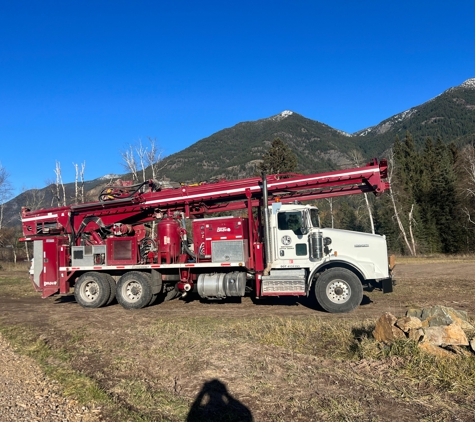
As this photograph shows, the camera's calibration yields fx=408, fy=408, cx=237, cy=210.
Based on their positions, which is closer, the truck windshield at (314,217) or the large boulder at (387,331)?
the large boulder at (387,331)

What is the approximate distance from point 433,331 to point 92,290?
10.2 meters

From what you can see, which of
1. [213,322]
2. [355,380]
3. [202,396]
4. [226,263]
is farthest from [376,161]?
[202,396]

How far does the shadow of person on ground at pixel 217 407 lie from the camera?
438 centimetres

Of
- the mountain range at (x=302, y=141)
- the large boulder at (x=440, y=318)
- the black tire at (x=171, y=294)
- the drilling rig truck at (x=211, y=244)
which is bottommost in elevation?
the black tire at (x=171, y=294)

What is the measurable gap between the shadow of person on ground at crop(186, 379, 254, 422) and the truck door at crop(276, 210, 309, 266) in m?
6.31

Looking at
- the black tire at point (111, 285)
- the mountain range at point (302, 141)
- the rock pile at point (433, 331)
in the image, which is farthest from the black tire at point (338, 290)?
the mountain range at point (302, 141)

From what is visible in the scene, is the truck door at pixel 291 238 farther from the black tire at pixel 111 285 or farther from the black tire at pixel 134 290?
the black tire at pixel 111 285

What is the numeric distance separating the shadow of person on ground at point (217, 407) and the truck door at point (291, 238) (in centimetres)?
631

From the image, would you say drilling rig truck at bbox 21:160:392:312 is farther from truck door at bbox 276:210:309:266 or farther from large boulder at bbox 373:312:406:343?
large boulder at bbox 373:312:406:343

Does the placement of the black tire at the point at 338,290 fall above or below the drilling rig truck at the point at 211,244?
below

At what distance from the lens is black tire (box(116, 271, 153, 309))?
12.1 meters

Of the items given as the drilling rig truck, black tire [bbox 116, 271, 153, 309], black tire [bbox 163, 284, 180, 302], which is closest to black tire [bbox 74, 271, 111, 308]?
the drilling rig truck

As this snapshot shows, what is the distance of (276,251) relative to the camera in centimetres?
1136

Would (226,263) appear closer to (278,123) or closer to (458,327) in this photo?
(458,327)
